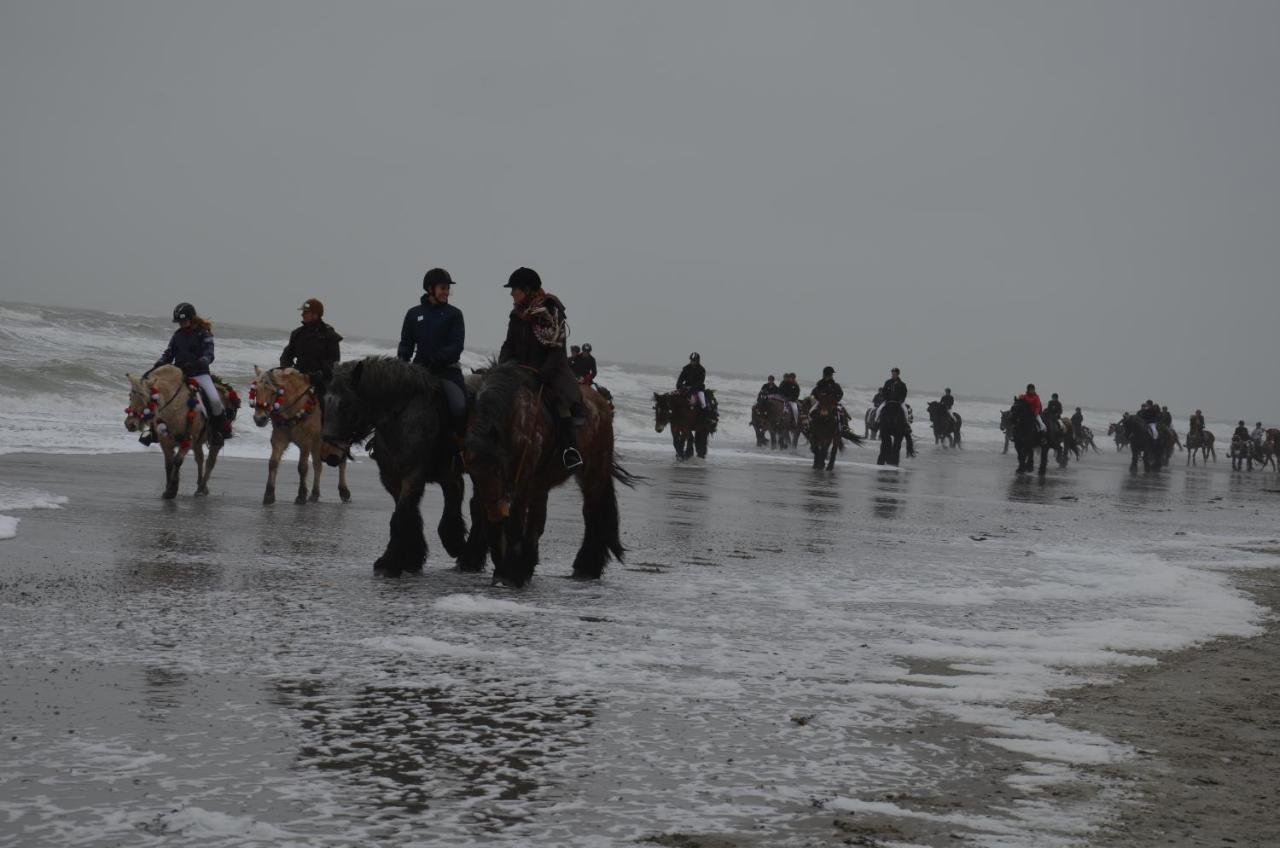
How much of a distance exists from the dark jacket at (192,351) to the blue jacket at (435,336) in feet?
19.2

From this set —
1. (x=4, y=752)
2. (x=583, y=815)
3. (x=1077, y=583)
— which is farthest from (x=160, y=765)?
(x=1077, y=583)

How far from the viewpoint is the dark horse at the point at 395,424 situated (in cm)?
912

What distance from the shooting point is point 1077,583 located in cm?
1027

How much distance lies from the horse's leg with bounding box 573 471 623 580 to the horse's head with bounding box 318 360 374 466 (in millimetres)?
1548

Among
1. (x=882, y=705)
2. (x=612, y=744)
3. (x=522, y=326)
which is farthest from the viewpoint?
(x=522, y=326)

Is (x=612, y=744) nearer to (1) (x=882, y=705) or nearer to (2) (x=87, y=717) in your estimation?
(1) (x=882, y=705)

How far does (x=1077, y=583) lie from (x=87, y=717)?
7.56m

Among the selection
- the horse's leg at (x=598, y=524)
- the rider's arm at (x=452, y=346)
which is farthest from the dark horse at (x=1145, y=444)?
the rider's arm at (x=452, y=346)

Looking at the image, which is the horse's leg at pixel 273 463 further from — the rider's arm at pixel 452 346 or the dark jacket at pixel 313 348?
the rider's arm at pixel 452 346

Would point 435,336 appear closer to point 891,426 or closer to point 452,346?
point 452,346

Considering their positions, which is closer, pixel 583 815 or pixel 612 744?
pixel 583 815

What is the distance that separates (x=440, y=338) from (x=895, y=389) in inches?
935

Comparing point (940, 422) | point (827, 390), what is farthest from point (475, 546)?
point (940, 422)

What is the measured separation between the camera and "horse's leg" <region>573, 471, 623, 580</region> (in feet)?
30.9
